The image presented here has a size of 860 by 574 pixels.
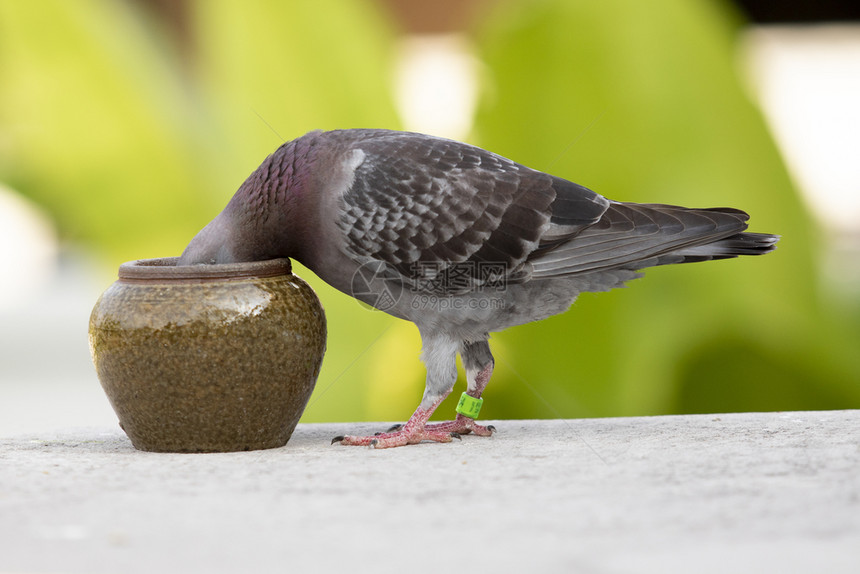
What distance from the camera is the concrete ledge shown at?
197 centimetres

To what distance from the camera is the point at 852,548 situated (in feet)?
6.53

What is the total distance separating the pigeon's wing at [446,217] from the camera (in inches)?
124

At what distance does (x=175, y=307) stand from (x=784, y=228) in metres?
3.84

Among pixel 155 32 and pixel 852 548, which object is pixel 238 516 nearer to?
pixel 852 548

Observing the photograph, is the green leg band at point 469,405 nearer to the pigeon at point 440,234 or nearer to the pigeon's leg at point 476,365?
the pigeon at point 440,234

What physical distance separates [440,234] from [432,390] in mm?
542

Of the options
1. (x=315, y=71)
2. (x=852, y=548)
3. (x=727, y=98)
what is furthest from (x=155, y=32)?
(x=852, y=548)

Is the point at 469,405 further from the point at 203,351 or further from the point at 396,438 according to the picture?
the point at 203,351

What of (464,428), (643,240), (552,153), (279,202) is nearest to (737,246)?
(643,240)

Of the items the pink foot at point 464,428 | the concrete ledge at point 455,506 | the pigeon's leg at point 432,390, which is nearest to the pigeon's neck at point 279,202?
the pigeon's leg at point 432,390

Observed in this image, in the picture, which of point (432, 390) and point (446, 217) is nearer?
point (446, 217)

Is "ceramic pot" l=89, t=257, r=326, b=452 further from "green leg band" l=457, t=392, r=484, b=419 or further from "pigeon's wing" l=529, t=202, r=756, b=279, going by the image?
"pigeon's wing" l=529, t=202, r=756, b=279

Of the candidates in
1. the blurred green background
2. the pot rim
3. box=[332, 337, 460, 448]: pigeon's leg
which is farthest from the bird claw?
the blurred green background

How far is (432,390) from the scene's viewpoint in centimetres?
330
